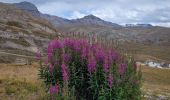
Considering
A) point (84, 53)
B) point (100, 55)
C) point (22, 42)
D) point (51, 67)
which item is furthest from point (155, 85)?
point (22, 42)

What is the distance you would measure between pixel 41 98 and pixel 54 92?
232 centimetres

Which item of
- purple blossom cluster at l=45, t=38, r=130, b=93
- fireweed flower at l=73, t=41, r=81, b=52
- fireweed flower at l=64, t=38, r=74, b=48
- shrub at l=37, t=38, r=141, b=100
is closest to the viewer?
shrub at l=37, t=38, r=141, b=100

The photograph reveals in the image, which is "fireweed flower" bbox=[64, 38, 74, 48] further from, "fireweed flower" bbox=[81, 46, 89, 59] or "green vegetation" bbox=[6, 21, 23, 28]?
"green vegetation" bbox=[6, 21, 23, 28]

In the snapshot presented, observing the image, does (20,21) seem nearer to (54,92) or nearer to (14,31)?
(14,31)

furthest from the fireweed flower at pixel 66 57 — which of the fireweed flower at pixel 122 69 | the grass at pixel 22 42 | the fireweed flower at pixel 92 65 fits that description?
the grass at pixel 22 42

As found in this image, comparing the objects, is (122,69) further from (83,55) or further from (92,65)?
(83,55)

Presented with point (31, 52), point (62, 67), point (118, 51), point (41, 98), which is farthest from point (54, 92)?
point (31, 52)

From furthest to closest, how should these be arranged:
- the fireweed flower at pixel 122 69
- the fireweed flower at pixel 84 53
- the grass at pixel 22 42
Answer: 1. the grass at pixel 22 42
2. the fireweed flower at pixel 84 53
3. the fireweed flower at pixel 122 69

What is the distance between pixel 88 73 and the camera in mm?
14258

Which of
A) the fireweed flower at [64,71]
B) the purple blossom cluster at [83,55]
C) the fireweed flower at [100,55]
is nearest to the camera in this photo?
the fireweed flower at [64,71]

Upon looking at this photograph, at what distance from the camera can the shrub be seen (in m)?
13.4

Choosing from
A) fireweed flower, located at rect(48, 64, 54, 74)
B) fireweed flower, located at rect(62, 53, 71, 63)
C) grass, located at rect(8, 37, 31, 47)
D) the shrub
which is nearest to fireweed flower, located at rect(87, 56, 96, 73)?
the shrub

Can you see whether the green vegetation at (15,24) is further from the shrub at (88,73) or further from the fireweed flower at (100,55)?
the fireweed flower at (100,55)

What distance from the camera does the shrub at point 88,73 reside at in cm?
1338
